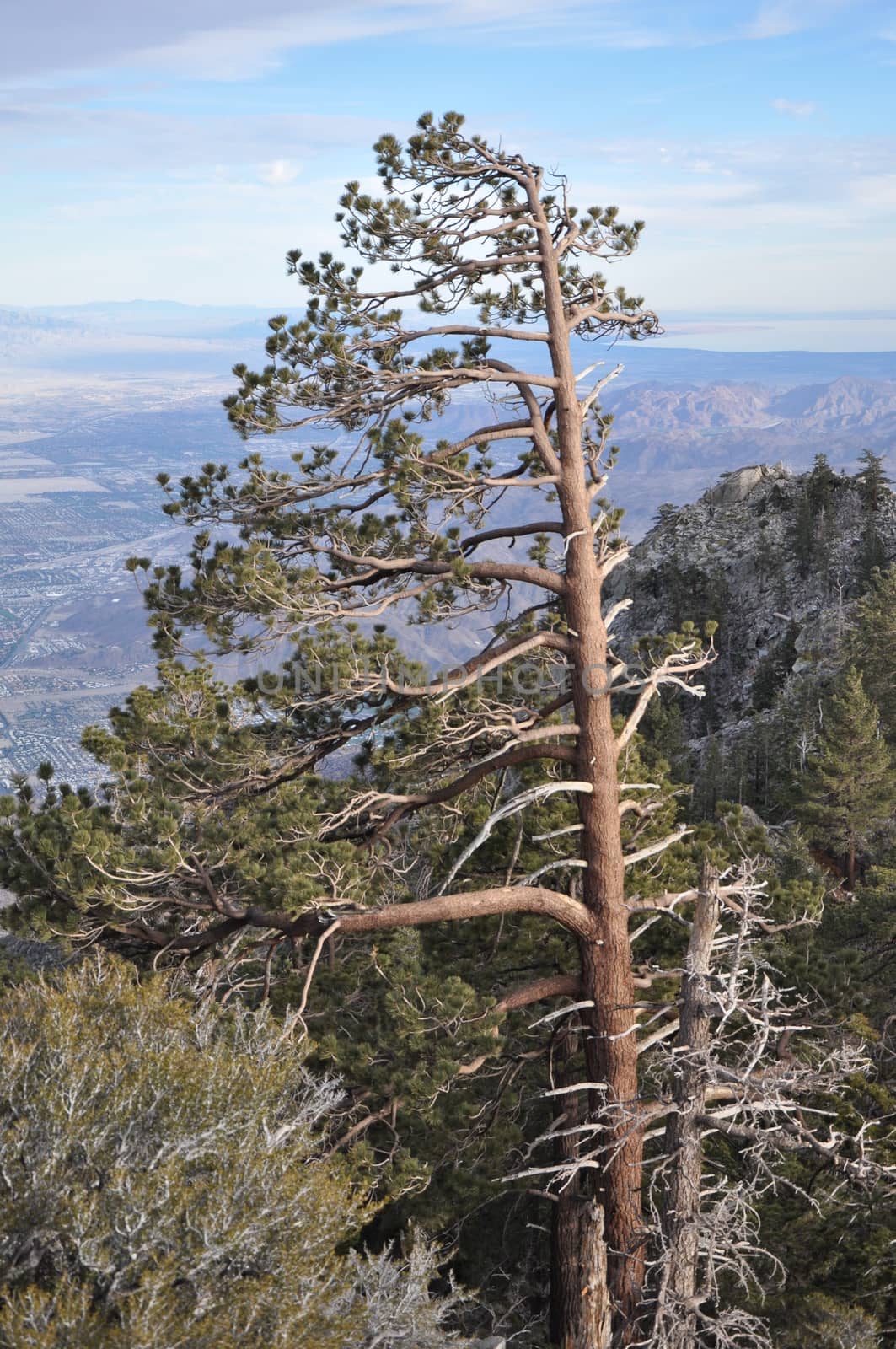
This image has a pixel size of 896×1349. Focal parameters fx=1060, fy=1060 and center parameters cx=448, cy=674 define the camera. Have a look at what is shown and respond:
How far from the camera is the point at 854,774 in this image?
32.0m

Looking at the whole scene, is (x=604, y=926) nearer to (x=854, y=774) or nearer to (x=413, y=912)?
(x=413, y=912)

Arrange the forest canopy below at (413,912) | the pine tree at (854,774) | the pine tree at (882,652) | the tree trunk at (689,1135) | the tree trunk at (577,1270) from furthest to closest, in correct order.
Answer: the pine tree at (882,652) → the pine tree at (854,774) → the tree trunk at (577,1270) → the tree trunk at (689,1135) → the forest canopy below at (413,912)

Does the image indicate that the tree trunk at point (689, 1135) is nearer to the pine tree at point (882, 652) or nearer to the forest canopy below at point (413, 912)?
the forest canopy below at point (413, 912)

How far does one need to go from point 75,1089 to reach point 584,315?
7169mm

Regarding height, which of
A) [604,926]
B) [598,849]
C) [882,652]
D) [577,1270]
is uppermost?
[598,849]

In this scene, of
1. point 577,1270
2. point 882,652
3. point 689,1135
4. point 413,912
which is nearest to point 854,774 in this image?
point 882,652

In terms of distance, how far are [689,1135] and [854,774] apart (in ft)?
85.4

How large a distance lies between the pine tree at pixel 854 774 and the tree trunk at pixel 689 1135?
24988mm

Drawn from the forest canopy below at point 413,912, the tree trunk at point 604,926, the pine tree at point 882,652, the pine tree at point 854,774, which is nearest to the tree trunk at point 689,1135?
the forest canopy below at point 413,912

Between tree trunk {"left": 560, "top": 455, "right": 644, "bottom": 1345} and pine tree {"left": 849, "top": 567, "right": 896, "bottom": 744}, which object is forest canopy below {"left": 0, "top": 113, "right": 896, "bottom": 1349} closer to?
tree trunk {"left": 560, "top": 455, "right": 644, "bottom": 1345}

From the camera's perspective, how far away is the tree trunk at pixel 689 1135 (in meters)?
7.89

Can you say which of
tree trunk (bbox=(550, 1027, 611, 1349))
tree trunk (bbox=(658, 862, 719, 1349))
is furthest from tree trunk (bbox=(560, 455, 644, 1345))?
tree trunk (bbox=(658, 862, 719, 1349))

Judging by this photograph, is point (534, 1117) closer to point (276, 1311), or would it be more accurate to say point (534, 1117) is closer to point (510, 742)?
point (510, 742)

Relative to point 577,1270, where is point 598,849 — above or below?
above
